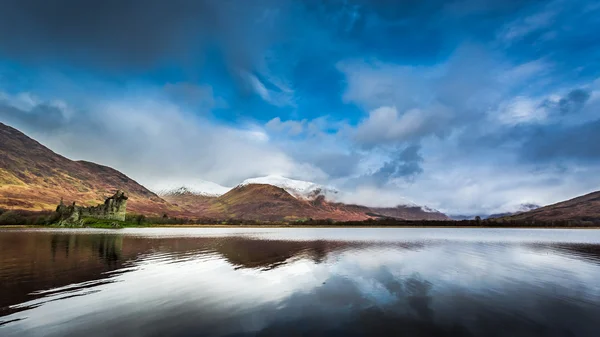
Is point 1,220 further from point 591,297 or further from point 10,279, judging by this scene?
point 591,297

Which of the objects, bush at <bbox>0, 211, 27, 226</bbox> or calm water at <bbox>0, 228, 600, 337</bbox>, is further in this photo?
bush at <bbox>0, 211, 27, 226</bbox>

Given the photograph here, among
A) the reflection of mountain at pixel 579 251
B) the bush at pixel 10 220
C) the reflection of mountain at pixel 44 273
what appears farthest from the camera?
the bush at pixel 10 220

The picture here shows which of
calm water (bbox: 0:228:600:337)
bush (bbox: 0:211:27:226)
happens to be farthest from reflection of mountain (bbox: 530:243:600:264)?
bush (bbox: 0:211:27:226)

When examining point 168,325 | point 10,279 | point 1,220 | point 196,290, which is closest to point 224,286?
point 196,290

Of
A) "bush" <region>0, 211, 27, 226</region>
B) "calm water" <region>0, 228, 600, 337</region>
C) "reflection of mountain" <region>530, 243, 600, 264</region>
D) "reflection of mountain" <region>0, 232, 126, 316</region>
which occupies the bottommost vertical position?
"reflection of mountain" <region>530, 243, 600, 264</region>

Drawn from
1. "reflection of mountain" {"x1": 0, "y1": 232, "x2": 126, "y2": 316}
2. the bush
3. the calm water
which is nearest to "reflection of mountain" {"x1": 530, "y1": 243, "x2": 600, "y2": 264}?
the calm water

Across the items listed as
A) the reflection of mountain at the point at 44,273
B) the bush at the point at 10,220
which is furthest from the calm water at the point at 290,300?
the bush at the point at 10,220

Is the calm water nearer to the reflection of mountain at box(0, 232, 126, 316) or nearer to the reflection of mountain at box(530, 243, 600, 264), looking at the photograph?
the reflection of mountain at box(0, 232, 126, 316)

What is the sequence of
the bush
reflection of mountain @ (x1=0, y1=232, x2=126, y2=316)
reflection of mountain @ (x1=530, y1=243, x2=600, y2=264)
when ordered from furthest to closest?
the bush
reflection of mountain @ (x1=530, y1=243, x2=600, y2=264)
reflection of mountain @ (x1=0, y1=232, x2=126, y2=316)

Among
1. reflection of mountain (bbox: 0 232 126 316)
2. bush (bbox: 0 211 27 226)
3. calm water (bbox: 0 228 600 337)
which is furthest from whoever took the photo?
bush (bbox: 0 211 27 226)

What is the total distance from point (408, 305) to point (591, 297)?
16.1 metres

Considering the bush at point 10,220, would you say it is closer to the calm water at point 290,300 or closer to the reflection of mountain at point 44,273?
the reflection of mountain at point 44,273

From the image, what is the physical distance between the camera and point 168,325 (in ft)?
53.8

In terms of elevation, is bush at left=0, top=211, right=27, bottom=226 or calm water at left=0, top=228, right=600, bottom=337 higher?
bush at left=0, top=211, right=27, bottom=226
